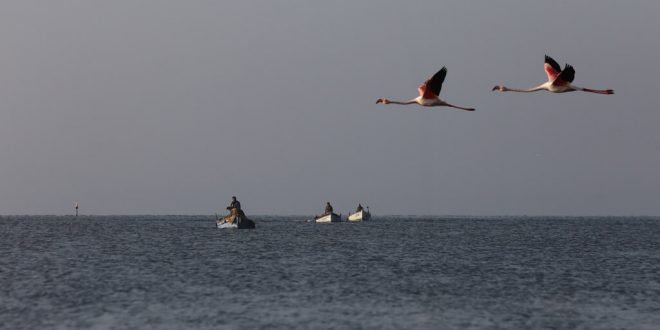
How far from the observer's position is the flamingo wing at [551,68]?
29.1 m

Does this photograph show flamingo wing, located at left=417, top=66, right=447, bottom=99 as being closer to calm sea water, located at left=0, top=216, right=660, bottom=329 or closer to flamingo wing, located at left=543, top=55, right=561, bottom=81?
flamingo wing, located at left=543, top=55, right=561, bottom=81

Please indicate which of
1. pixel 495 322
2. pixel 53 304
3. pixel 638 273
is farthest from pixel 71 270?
pixel 638 273

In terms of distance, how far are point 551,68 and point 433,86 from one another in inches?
179

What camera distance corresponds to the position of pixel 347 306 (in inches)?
1385

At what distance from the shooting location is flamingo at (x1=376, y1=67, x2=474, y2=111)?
2778 centimetres

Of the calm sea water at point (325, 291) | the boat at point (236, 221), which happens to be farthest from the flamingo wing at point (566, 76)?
the boat at point (236, 221)

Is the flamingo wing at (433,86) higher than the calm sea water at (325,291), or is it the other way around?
the flamingo wing at (433,86)

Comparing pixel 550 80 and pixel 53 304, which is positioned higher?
pixel 550 80

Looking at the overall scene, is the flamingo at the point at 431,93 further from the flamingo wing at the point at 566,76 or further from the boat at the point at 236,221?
the boat at the point at 236,221

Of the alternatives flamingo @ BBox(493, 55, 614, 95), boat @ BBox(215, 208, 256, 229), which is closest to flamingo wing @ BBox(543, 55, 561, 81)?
flamingo @ BBox(493, 55, 614, 95)

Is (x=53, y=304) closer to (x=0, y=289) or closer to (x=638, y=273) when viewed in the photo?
(x=0, y=289)

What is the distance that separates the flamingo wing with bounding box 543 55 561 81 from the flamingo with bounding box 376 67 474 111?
3.89m

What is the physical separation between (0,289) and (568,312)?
25.8 meters

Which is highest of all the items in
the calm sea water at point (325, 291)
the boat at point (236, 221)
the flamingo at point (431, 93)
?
the flamingo at point (431, 93)
